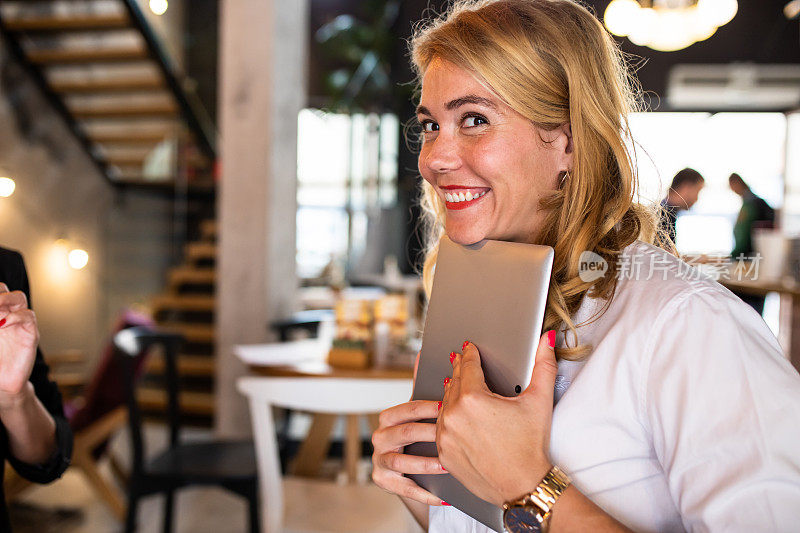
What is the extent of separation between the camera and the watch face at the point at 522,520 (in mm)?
736

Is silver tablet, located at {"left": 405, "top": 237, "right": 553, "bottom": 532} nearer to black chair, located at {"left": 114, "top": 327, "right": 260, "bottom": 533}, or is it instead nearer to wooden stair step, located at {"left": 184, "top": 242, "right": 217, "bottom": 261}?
black chair, located at {"left": 114, "top": 327, "right": 260, "bottom": 533}

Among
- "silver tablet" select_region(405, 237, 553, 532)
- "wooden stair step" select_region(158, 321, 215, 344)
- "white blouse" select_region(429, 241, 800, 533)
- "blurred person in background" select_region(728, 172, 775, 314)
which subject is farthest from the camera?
"wooden stair step" select_region(158, 321, 215, 344)

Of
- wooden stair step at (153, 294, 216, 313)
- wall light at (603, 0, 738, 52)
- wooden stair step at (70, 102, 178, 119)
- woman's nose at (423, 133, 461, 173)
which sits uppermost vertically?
wooden stair step at (70, 102, 178, 119)

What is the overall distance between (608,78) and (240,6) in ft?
10.2

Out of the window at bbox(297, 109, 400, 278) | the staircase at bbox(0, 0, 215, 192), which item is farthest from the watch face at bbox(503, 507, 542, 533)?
the window at bbox(297, 109, 400, 278)

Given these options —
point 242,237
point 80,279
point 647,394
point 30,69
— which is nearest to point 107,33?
point 242,237

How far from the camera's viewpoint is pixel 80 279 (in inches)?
75.2

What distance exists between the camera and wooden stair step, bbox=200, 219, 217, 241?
5707 millimetres

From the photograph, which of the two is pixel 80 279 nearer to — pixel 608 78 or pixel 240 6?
pixel 608 78

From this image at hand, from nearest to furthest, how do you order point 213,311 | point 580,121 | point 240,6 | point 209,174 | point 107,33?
point 580,121, point 240,6, point 107,33, point 213,311, point 209,174

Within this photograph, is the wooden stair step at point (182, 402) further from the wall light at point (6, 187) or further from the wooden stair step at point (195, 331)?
the wall light at point (6, 187)

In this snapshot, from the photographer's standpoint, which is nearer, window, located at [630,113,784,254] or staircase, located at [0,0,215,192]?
window, located at [630,113,784,254]

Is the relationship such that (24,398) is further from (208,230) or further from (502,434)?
(208,230)

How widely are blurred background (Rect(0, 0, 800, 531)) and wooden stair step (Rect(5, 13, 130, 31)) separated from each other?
0.02 metres
